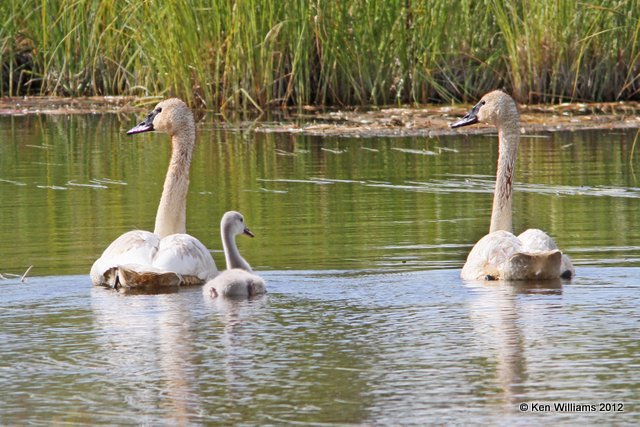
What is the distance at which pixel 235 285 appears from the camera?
8.81 metres

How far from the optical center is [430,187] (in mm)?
14180

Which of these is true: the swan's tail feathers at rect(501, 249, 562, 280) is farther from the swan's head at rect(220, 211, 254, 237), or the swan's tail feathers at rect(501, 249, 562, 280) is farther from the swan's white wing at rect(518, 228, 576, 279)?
the swan's head at rect(220, 211, 254, 237)

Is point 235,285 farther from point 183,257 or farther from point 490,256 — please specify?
point 490,256

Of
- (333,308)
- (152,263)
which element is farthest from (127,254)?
(333,308)

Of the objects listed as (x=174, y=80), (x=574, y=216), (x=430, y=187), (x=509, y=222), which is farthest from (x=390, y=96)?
(x=509, y=222)

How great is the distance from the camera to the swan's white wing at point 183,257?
367 inches

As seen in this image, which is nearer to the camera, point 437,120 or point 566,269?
point 566,269

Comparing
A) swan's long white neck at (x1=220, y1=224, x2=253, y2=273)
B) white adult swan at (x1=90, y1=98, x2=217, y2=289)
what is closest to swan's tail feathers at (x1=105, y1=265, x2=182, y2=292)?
white adult swan at (x1=90, y1=98, x2=217, y2=289)

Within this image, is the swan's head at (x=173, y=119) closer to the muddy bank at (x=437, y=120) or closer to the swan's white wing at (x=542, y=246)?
the swan's white wing at (x=542, y=246)

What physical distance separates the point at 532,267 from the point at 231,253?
1870 mm

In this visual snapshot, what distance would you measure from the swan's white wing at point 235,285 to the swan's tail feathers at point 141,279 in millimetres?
436

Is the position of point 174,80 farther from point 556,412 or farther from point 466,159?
point 556,412

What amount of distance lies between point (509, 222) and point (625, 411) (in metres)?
4.42

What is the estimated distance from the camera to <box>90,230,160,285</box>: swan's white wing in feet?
30.7
